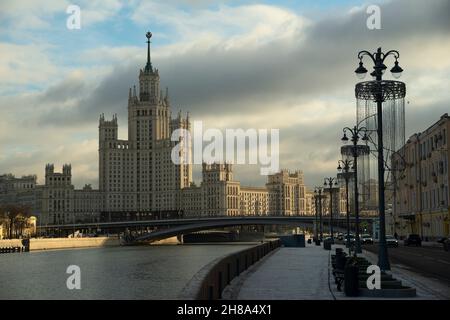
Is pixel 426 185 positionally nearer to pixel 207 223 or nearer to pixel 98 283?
pixel 98 283

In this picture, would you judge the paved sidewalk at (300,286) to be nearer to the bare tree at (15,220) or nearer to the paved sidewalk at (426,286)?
the paved sidewalk at (426,286)

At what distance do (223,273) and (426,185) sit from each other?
68.1 m

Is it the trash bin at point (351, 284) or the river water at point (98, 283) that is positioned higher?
the trash bin at point (351, 284)

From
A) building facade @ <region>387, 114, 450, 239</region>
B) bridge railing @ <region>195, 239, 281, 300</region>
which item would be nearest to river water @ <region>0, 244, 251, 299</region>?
bridge railing @ <region>195, 239, 281, 300</region>

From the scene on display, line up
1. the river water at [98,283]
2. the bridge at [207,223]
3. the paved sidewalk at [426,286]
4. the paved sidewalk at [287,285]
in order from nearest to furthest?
the paved sidewalk at [426,286] → the paved sidewalk at [287,285] → the river water at [98,283] → the bridge at [207,223]

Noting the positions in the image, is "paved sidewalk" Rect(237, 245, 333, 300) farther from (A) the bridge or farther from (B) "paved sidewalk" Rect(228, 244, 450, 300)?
(A) the bridge

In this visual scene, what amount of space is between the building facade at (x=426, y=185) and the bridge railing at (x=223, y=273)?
1341 inches

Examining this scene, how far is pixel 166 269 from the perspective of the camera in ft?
220

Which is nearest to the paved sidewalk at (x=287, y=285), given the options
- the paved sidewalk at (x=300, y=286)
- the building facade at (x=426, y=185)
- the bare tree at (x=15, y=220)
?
the paved sidewalk at (x=300, y=286)

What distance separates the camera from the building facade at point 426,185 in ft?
255

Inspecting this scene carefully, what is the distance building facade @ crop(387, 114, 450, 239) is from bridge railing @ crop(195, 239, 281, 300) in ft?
112

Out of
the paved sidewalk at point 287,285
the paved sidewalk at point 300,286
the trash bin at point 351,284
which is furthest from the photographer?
the paved sidewalk at point 287,285

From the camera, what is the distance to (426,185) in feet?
287
